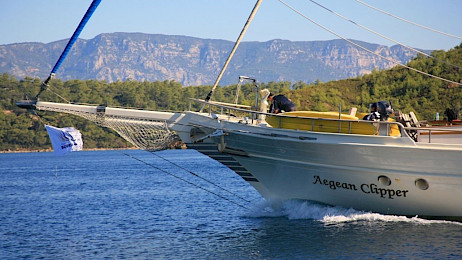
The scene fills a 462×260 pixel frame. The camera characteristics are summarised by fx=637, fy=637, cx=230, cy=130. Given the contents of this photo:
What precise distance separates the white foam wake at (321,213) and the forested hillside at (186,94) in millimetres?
65469

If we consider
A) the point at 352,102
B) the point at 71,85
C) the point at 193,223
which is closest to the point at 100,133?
the point at 71,85

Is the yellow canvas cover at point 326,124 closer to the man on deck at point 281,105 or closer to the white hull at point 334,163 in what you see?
the white hull at point 334,163

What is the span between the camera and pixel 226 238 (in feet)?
66.3

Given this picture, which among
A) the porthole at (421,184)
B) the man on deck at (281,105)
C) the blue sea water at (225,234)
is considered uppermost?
the man on deck at (281,105)

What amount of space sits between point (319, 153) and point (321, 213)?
236 cm

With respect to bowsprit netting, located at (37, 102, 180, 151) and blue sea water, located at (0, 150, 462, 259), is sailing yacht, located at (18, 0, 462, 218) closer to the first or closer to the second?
bowsprit netting, located at (37, 102, 180, 151)

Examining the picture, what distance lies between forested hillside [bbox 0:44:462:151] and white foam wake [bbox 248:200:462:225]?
65469mm

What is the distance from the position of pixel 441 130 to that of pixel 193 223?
10.1 metres

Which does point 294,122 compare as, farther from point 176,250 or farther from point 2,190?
point 2,190

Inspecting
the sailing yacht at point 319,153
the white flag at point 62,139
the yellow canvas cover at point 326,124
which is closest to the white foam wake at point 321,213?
the sailing yacht at point 319,153

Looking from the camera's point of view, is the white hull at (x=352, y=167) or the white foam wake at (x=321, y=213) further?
the white foam wake at (x=321, y=213)

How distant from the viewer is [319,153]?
20.0 meters

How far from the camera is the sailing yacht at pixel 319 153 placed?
19.1 meters

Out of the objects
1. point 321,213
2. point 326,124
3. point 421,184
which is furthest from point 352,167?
point 321,213
